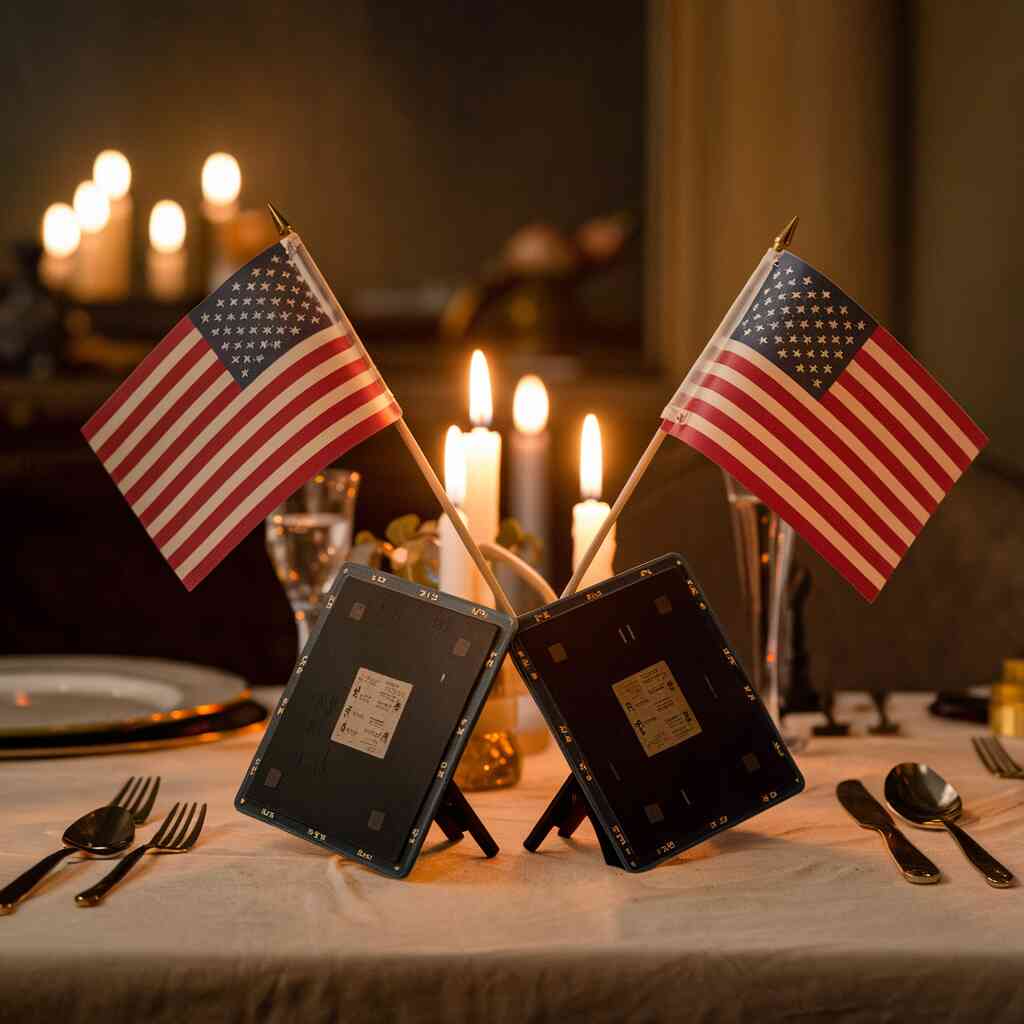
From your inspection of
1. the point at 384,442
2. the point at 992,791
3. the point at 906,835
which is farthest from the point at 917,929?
the point at 384,442

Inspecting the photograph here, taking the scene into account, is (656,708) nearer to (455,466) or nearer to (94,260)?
(455,466)

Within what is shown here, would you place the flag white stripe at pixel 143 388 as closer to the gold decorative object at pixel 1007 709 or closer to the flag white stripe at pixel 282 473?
the flag white stripe at pixel 282 473

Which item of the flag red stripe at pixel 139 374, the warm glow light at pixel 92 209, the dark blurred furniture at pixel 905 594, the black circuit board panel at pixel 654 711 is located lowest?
the dark blurred furniture at pixel 905 594

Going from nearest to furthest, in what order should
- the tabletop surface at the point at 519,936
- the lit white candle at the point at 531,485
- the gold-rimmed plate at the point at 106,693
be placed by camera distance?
the tabletop surface at the point at 519,936 → the gold-rimmed plate at the point at 106,693 → the lit white candle at the point at 531,485

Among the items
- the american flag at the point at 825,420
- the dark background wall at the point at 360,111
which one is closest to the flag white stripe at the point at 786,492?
the american flag at the point at 825,420

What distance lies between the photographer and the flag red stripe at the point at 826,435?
1.17 metres

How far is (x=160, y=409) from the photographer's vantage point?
4.06ft

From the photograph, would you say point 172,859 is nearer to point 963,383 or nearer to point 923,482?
point 923,482

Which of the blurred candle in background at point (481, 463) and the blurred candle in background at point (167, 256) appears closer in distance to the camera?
the blurred candle in background at point (481, 463)

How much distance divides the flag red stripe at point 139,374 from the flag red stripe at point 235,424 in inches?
2.3

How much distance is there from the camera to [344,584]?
1.10 meters

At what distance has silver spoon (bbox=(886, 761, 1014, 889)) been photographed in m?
1.11

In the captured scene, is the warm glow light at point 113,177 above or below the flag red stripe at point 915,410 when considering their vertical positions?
above

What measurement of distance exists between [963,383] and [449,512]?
197 centimetres
